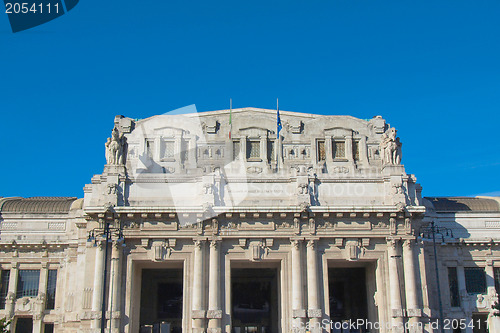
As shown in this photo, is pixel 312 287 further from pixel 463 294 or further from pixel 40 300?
pixel 40 300

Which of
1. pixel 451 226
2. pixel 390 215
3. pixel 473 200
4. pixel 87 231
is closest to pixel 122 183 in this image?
pixel 87 231

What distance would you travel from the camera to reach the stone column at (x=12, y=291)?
155 feet

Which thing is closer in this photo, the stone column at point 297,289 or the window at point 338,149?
the stone column at point 297,289

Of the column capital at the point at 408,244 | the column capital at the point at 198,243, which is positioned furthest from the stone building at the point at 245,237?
the column capital at the point at 408,244

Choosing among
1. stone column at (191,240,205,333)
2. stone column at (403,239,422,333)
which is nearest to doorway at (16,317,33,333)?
stone column at (191,240,205,333)

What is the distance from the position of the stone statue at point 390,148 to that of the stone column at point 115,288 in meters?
21.9

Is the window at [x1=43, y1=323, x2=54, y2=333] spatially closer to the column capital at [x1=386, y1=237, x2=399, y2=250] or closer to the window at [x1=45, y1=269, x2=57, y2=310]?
the window at [x1=45, y1=269, x2=57, y2=310]

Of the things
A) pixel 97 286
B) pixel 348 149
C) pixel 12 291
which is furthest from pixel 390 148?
pixel 12 291

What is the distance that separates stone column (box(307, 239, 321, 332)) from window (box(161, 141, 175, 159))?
1344cm

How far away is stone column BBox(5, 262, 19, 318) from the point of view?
4711cm

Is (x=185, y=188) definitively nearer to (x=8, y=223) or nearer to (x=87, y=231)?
(x=87, y=231)

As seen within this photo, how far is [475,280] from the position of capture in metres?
48.9

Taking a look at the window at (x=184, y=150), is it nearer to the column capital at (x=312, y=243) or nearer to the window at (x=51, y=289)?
the column capital at (x=312, y=243)

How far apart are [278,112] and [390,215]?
1258 cm
